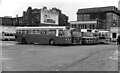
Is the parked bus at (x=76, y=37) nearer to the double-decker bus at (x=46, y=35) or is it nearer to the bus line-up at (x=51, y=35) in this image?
the bus line-up at (x=51, y=35)

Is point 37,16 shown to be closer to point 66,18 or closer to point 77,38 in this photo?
point 66,18

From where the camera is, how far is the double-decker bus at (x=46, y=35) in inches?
1172

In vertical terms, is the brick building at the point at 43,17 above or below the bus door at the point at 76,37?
above

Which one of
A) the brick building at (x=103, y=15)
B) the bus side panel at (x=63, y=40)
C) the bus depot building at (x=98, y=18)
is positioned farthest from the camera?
the brick building at (x=103, y=15)

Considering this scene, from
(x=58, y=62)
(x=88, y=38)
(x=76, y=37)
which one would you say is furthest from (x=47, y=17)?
(x=58, y=62)

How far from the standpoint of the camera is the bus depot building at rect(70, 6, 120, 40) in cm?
Result: 8750

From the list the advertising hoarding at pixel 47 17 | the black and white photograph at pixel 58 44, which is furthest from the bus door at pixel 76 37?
the advertising hoarding at pixel 47 17

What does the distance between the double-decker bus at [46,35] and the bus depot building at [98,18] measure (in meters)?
49.9

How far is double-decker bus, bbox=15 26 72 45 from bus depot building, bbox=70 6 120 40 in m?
49.9

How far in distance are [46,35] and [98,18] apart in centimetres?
7051

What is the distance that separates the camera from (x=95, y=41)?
130ft

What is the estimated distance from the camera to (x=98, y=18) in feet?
323

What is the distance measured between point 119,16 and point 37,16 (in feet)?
131

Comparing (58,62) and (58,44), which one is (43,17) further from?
(58,62)
